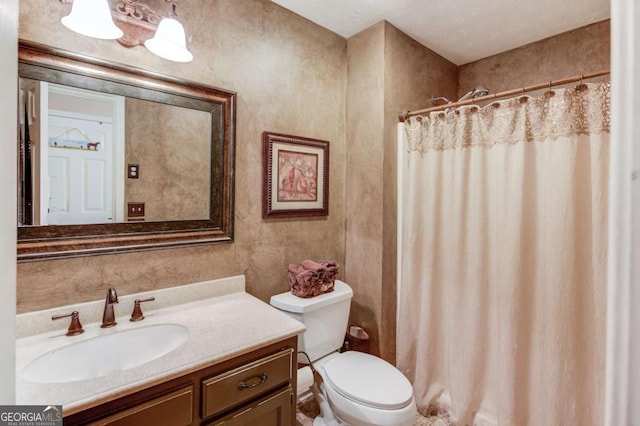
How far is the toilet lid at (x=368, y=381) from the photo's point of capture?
55.6 inches

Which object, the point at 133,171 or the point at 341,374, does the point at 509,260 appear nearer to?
the point at 341,374

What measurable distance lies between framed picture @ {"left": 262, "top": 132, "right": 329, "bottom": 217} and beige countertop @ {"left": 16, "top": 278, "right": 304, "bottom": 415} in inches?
22.8

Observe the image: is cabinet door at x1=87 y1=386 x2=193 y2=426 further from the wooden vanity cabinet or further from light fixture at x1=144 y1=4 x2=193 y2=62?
light fixture at x1=144 y1=4 x2=193 y2=62

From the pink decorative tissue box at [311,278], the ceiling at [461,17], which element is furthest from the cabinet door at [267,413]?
the ceiling at [461,17]

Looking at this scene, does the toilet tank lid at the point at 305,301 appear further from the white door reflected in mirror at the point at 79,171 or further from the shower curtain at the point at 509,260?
the white door reflected in mirror at the point at 79,171

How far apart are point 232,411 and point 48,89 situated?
139cm

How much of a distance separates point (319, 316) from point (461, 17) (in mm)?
2004

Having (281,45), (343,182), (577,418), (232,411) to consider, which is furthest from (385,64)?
(577,418)

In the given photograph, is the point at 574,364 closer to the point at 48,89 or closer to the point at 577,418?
the point at 577,418

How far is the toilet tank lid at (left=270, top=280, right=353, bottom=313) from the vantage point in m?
1.58

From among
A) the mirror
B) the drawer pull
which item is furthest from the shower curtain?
the mirror

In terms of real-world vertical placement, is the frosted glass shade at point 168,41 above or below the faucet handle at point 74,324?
above

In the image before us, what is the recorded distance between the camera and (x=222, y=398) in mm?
1055

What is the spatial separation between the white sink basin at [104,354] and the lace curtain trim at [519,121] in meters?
1.75
